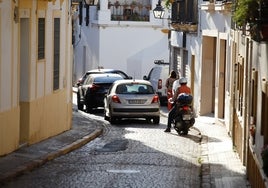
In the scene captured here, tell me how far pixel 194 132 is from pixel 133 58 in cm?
2504

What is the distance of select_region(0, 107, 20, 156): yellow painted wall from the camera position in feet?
54.1

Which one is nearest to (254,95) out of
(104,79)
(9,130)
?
(9,130)

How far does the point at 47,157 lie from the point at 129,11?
31793 millimetres

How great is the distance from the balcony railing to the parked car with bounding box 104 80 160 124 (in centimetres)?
2161

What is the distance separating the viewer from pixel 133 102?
26438 mm

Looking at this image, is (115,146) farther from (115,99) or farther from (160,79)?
(160,79)

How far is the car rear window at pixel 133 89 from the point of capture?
26797mm

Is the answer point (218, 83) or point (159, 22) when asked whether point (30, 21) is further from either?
point (159, 22)

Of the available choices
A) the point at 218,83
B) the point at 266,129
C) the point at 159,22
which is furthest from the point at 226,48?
the point at 159,22

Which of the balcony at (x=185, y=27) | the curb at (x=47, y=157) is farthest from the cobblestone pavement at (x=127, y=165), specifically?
the balcony at (x=185, y=27)

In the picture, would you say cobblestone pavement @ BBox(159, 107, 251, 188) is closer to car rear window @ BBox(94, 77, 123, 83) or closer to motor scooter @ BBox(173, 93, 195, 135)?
motor scooter @ BBox(173, 93, 195, 135)

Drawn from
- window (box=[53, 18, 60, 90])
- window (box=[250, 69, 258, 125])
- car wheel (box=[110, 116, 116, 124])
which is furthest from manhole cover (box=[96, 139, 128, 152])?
window (box=[250, 69, 258, 125])

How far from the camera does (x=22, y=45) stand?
Answer: 18.8 m

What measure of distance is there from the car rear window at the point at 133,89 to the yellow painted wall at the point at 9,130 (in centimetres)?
929
